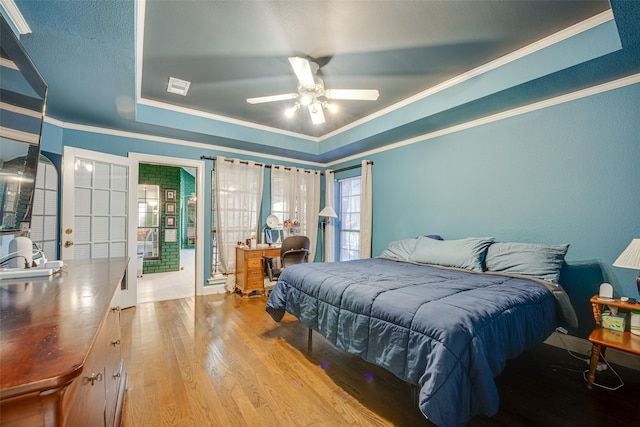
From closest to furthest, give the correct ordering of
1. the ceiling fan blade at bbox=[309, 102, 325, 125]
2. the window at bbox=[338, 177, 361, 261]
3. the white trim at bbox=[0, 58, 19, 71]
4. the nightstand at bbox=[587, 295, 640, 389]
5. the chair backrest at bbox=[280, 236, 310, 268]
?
the white trim at bbox=[0, 58, 19, 71] → the nightstand at bbox=[587, 295, 640, 389] → the ceiling fan blade at bbox=[309, 102, 325, 125] → the chair backrest at bbox=[280, 236, 310, 268] → the window at bbox=[338, 177, 361, 261]

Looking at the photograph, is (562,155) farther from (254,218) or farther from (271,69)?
(254,218)

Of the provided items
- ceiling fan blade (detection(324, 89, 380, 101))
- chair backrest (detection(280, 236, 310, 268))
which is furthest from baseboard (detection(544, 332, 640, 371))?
chair backrest (detection(280, 236, 310, 268))

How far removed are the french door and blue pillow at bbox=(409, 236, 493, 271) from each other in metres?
3.56

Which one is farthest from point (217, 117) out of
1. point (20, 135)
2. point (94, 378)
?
point (94, 378)

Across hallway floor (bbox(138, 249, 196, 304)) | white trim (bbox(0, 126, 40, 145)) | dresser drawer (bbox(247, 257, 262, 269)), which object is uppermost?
white trim (bbox(0, 126, 40, 145))

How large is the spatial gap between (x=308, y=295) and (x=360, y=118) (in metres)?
2.79

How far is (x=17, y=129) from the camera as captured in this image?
4.60 ft

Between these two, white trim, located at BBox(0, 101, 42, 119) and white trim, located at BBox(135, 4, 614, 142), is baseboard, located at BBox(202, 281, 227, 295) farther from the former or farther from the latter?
white trim, located at BBox(0, 101, 42, 119)

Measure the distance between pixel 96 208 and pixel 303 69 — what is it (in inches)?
126

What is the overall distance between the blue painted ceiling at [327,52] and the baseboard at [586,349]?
7.52 ft

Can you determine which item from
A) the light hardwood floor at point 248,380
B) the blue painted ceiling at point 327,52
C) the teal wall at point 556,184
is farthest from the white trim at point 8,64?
the teal wall at point 556,184

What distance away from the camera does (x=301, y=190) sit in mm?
5309

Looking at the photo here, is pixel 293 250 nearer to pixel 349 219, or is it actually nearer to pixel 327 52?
pixel 349 219

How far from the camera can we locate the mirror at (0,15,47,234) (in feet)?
4.17
